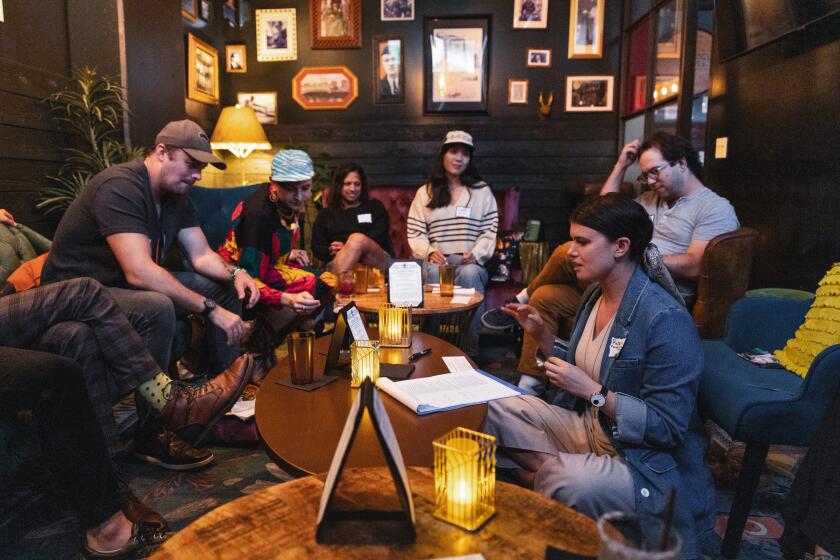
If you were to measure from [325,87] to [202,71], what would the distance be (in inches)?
45.4

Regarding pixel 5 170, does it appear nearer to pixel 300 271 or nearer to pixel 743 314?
pixel 300 271

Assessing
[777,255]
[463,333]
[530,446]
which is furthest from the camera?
[463,333]

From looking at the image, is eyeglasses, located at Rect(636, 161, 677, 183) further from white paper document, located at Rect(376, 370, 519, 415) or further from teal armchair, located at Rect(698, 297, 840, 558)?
white paper document, located at Rect(376, 370, 519, 415)

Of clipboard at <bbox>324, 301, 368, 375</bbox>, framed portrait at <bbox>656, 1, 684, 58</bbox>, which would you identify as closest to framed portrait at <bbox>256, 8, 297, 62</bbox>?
framed portrait at <bbox>656, 1, 684, 58</bbox>

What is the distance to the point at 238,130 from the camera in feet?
17.0

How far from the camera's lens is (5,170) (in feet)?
9.50


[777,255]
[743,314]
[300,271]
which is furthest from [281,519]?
[777,255]

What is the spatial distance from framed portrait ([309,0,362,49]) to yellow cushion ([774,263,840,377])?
4726 millimetres

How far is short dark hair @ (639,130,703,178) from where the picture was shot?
2.81 metres

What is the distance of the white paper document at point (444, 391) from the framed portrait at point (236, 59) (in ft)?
16.6

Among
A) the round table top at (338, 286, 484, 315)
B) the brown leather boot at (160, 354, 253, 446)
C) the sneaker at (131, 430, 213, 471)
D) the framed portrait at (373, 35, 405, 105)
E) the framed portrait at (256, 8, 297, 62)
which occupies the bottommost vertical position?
the sneaker at (131, 430, 213, 471)

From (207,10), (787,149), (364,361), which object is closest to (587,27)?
(787,149)

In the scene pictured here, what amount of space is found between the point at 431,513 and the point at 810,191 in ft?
9.41

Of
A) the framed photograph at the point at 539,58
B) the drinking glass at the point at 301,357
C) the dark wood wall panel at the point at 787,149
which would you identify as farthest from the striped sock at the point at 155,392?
the framed photograph at the point at 539,58
